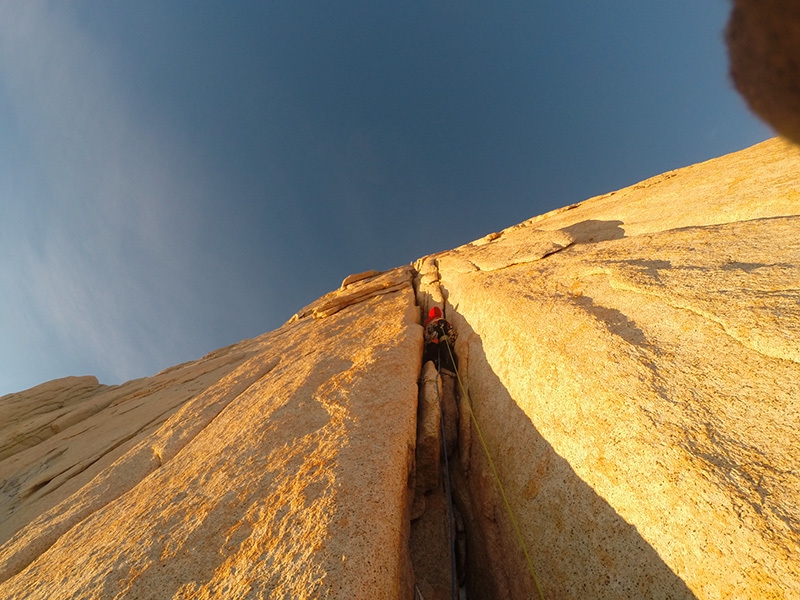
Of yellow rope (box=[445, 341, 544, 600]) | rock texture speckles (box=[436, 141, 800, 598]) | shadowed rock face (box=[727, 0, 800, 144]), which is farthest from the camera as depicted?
shadowed rock face (box=[727, 0, 800, 144])

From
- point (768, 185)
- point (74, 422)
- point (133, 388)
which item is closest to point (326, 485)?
point (768, 185)

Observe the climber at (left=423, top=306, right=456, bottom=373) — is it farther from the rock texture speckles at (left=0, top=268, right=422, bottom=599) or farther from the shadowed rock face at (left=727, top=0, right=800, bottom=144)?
the shadowed rock face at (left=727, top=0, right=800, bottom=144)

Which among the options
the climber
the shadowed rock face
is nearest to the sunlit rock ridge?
the climber

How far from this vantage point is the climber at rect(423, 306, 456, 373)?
10711 mm

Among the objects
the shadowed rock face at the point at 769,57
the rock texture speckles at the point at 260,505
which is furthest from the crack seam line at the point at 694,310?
the shadowed rock face at the point at 769,57

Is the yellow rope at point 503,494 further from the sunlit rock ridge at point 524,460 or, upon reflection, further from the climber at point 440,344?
the climber at point 440,344

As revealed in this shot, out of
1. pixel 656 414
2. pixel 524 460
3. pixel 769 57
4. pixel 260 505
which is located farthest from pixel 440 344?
pixel 769 57

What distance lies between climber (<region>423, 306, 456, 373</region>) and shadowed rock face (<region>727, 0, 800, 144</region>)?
1266 centimetres

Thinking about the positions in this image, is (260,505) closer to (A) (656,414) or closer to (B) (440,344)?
(A) (656,414)

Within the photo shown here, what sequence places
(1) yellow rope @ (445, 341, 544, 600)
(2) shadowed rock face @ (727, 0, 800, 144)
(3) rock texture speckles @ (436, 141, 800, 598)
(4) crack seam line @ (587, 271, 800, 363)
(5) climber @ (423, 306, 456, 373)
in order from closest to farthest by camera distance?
(3) rock texture speckles @ (436, 141, 800, 598), (4) crack seam line @ (587, 271, 800, 363), (1) yellow rope @ (445, 341, 544, 600), (5) climber @ (423, 306, 456, 373), (2) shadowed rock face @ (727, 0, 800, 144)

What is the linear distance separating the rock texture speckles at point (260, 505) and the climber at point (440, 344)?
100 cm

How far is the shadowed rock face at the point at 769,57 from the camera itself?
11969mm

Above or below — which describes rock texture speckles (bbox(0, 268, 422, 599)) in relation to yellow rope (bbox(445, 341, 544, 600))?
above

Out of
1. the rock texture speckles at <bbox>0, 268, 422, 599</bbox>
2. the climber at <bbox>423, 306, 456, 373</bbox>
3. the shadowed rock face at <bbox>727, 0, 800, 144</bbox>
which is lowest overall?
the rock texture speckles at <bbox>0, 268, 422, 599</bbox>
